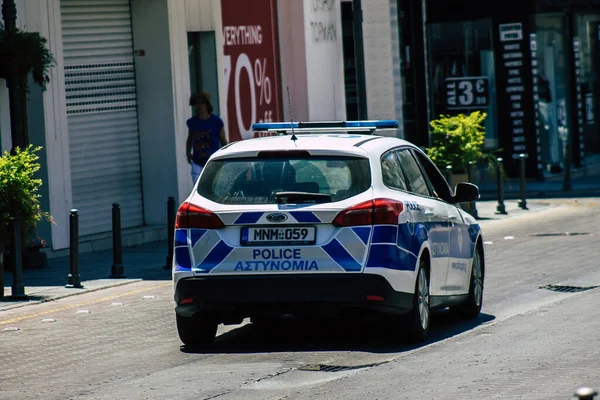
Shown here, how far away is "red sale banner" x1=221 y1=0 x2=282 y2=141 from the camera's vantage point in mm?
23141

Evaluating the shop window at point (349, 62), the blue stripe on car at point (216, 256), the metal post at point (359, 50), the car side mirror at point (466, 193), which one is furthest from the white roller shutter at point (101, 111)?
the blue stripe on car at point (216, 256)

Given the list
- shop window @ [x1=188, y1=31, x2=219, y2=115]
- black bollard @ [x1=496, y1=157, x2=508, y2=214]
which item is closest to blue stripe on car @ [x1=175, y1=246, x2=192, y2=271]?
shop window @ [x1=188, y1=31, x2=219, y2=115]

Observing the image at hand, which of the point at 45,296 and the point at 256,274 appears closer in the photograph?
the point at 256,274

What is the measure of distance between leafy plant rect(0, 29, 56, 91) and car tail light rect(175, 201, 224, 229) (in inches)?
268

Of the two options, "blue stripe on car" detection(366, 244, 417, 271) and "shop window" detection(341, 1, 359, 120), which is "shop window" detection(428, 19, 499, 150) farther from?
"blue stripe on car" detection(366, 244, 417, 271)

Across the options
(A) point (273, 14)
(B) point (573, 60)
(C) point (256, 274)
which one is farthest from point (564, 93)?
(C) point (256, 274)

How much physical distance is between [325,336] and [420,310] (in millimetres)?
859

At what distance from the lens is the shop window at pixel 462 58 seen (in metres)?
31.8

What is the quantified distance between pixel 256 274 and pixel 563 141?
23808mm

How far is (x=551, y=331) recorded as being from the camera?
10.6 metres

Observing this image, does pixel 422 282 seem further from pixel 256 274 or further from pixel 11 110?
pixel 11 110

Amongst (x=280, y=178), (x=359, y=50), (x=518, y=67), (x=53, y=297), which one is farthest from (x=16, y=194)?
(x=518, y=67)

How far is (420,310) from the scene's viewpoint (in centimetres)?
1037

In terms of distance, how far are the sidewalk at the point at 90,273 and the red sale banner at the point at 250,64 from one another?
3.74 m
